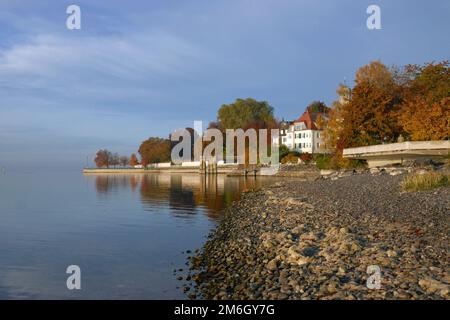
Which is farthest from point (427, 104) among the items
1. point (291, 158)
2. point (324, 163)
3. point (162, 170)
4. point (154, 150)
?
point (154, 150)

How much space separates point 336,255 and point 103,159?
591 ft

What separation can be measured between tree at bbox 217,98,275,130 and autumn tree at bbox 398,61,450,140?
201 ft

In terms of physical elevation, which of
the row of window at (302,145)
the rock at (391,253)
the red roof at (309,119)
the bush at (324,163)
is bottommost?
the rock at (391,253)

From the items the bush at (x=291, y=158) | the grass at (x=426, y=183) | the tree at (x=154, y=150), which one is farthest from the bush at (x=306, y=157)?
the tree at (x=154, y=150)

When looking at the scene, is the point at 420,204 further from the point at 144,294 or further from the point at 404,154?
the point at 404,154

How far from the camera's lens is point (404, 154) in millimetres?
34594

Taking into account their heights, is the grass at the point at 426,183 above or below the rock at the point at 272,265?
above

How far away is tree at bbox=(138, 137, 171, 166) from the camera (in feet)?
470

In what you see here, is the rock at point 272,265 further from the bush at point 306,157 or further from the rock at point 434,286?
the bush at point 306,157

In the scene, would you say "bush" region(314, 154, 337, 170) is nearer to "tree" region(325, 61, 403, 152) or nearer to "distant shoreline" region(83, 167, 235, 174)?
"tree" region(325, 61, 403, 152)

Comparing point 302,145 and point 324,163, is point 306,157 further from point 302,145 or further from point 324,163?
point 324,163

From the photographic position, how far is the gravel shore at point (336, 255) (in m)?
7.31

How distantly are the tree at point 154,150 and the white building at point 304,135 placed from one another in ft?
173
